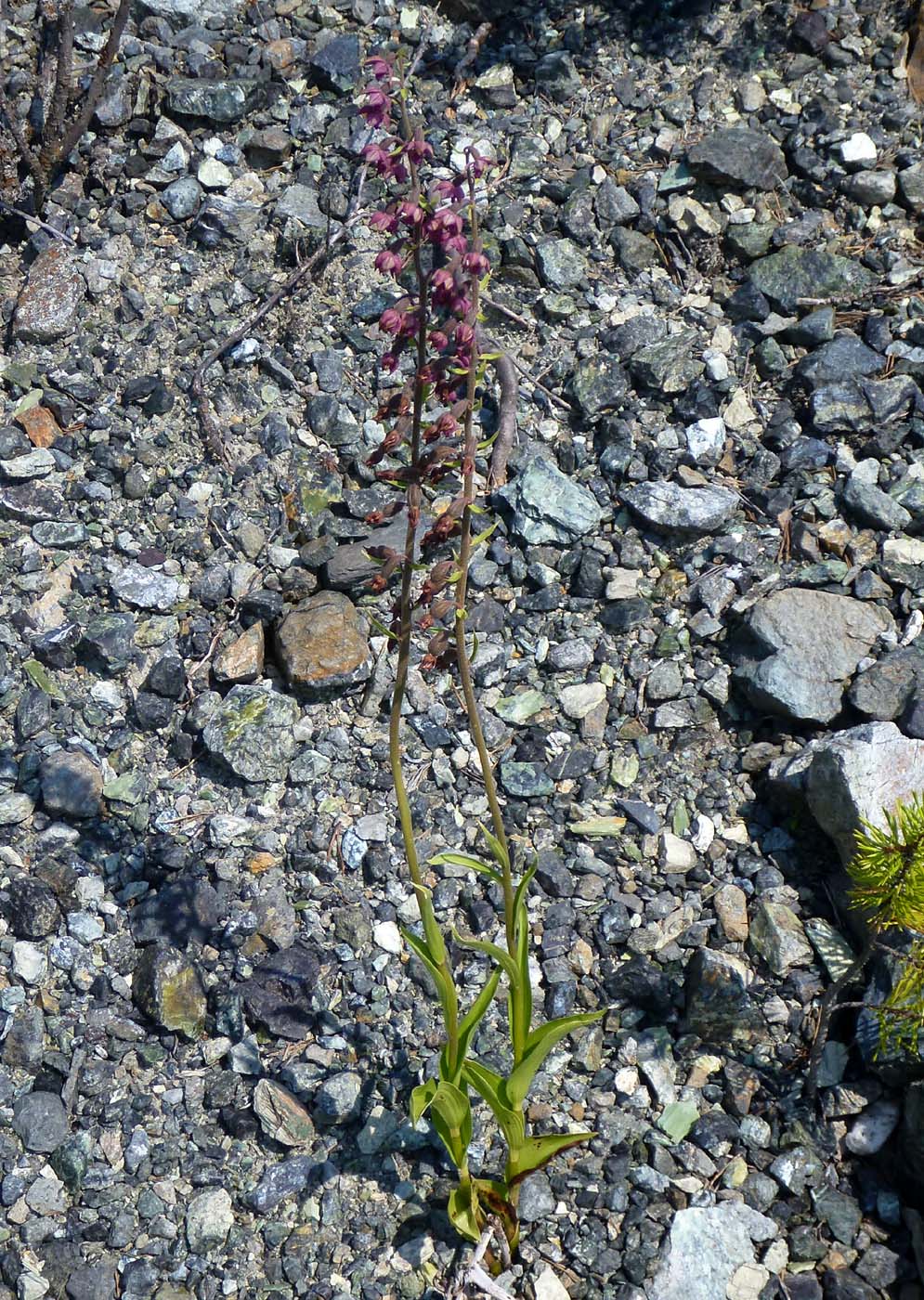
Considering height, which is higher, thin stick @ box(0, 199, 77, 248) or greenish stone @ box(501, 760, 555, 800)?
thin stick @ box(0, 199, 77, 248)

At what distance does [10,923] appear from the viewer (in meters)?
4.04

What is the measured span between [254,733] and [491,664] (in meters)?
0.92

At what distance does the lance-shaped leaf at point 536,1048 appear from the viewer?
320 centimetres

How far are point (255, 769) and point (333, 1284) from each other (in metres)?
1.67

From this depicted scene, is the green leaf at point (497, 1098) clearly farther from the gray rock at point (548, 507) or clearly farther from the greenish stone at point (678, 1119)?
the gray rock at point (548, 507)

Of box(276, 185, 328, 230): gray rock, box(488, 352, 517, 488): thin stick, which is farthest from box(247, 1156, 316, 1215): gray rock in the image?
box(276, 185, 328, 230): gray rock

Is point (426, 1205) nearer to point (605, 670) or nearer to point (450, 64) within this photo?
point (605, 670)

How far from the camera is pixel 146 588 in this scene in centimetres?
470

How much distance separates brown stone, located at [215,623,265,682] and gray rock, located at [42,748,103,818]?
573 mm

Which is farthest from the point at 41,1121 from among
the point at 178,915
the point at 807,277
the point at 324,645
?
the point at 807,277

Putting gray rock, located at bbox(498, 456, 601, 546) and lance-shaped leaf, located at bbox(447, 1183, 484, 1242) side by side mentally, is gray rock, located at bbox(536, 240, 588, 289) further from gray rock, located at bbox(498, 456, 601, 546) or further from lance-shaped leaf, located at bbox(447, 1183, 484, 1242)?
lance-shaped leaf, located at bbox(447, 1183, 484, 1242)

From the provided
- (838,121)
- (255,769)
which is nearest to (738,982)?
(255,769)

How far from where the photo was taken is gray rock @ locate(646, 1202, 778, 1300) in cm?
337

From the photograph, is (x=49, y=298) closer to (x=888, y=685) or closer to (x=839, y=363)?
(x=839, y=363)
